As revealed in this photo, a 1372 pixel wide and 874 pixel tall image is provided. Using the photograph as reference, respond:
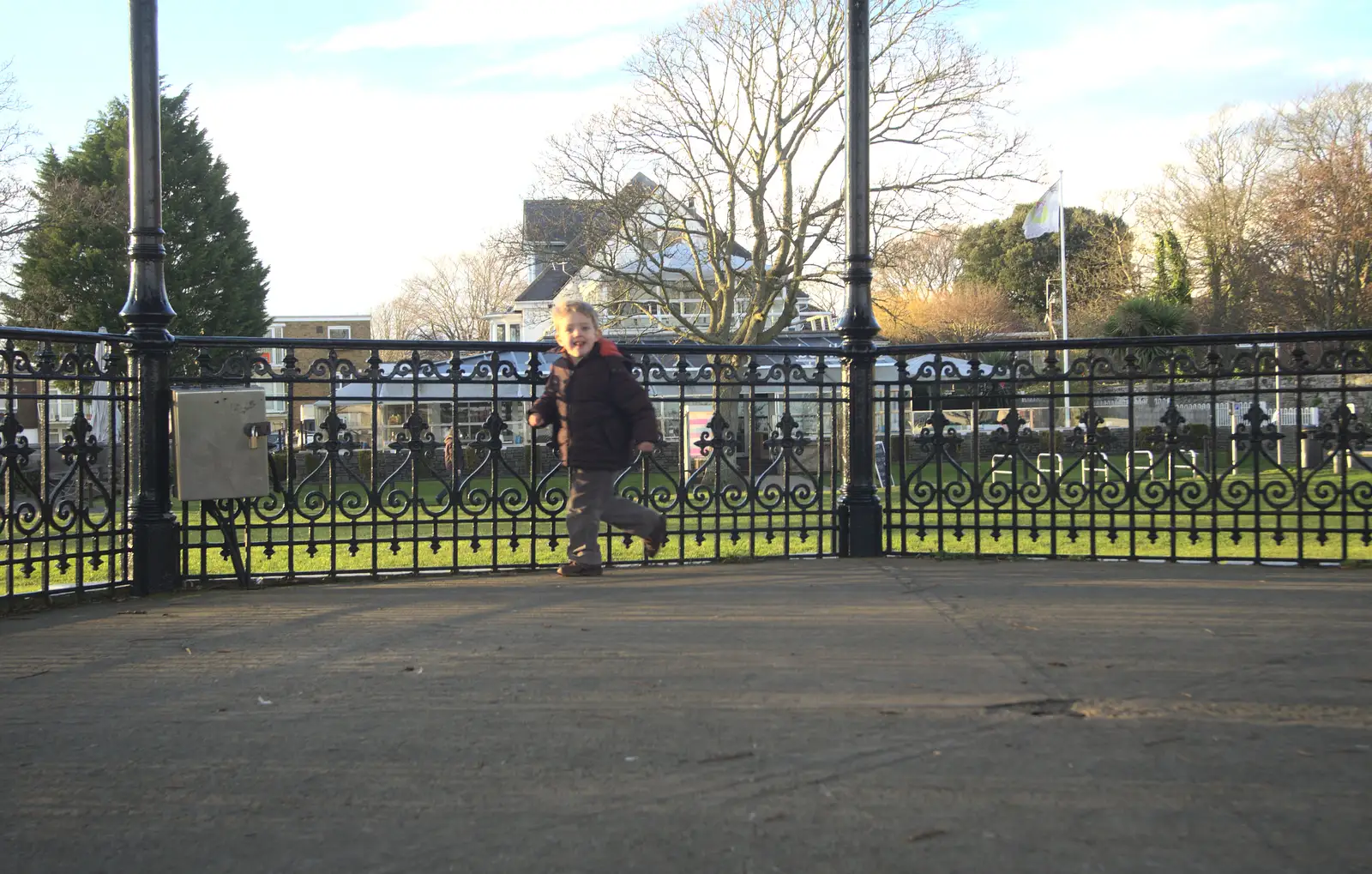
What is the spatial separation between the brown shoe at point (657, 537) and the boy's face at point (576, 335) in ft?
3.79

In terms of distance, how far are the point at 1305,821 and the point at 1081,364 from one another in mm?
4997

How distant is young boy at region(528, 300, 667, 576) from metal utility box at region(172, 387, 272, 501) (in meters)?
1.67

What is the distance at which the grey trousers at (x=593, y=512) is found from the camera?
672 cm

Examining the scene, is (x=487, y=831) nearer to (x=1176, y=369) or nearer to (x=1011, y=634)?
(x=1011, y=634)

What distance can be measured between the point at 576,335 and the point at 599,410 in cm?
48

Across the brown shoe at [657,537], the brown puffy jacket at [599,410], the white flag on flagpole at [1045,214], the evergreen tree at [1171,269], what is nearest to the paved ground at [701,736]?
the brown shoe at [657,537]

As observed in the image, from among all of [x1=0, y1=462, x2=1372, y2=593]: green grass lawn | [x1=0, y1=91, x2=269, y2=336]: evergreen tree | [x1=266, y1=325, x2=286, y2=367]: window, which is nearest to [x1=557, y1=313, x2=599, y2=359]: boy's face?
[x1=0, y1=462, x2=1372, y2=593]: green grass lawn

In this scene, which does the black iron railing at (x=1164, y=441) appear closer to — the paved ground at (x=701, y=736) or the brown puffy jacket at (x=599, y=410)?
the paved ground at (x=701, y=736)

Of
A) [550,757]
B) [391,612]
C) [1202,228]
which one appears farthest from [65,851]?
[1202,228]

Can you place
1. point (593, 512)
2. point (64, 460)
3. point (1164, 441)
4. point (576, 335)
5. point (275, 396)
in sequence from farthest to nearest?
point (1164, 441) < point (275, 396) < point (593, 512) < point (576, 335) < point (64, 460)

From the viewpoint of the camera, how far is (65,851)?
263 cm

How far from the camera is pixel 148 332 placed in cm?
646

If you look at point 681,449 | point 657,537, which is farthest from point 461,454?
point 681,449

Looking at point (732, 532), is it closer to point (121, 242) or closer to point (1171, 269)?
point (121, 242)
